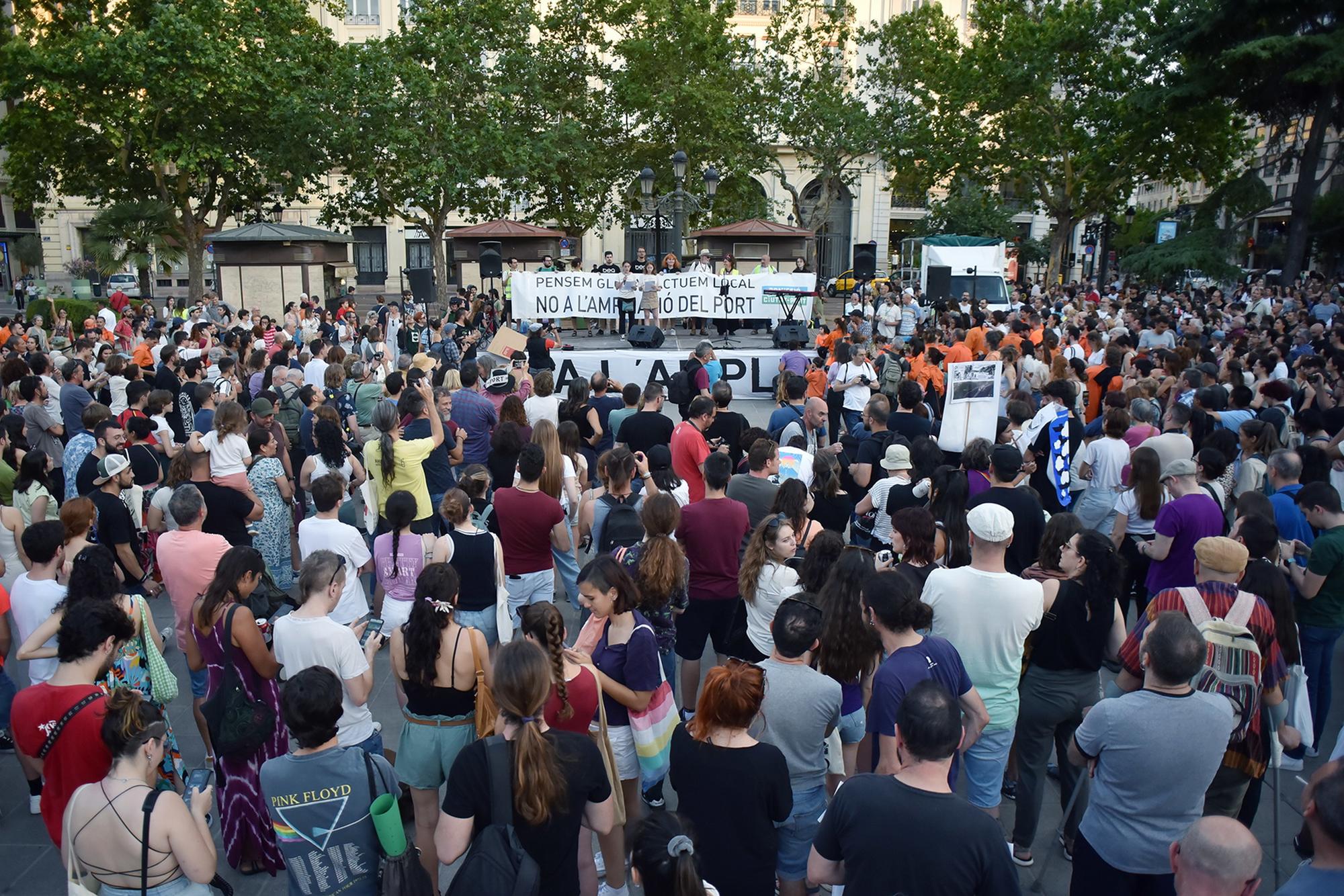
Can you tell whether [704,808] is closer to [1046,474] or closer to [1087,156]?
[1046,474]

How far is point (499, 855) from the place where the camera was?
3.10 meters

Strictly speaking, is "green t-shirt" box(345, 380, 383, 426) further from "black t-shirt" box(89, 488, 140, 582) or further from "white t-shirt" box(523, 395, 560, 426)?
"black t-shirt" box(89, 488, 140, 582)

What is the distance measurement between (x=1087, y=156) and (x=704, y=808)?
3458 cm

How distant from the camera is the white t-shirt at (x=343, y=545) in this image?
5441 mm

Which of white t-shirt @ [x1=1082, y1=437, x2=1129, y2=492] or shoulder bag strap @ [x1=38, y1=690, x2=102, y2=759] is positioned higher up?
white t-shirt @ [x1=1082, y1=437, x2=1129, y2=492]

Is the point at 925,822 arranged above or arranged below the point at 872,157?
below

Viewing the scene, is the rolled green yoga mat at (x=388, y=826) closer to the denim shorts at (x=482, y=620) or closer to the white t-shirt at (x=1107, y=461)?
the denim shorts at (x=482, y=620)

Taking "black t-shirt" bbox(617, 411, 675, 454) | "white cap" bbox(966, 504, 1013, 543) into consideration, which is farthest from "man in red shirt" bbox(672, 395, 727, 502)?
"white cap" bbox(966, 504, 1013, 543)

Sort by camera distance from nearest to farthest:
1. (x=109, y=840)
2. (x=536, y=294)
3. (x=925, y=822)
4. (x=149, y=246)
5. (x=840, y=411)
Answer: (x=925, y=822) < (x=109, y=840) < (x=840, y=411) < (x=536, y=294) < (x=149, y=246)

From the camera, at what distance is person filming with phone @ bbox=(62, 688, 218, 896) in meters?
3.27

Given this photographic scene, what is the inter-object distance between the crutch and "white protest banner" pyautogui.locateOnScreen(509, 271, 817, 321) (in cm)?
1399

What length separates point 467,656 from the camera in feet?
13.4

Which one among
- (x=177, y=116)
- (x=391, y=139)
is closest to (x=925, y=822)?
(x=391, y=139)

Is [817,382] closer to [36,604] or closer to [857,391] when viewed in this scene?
[857,391]
